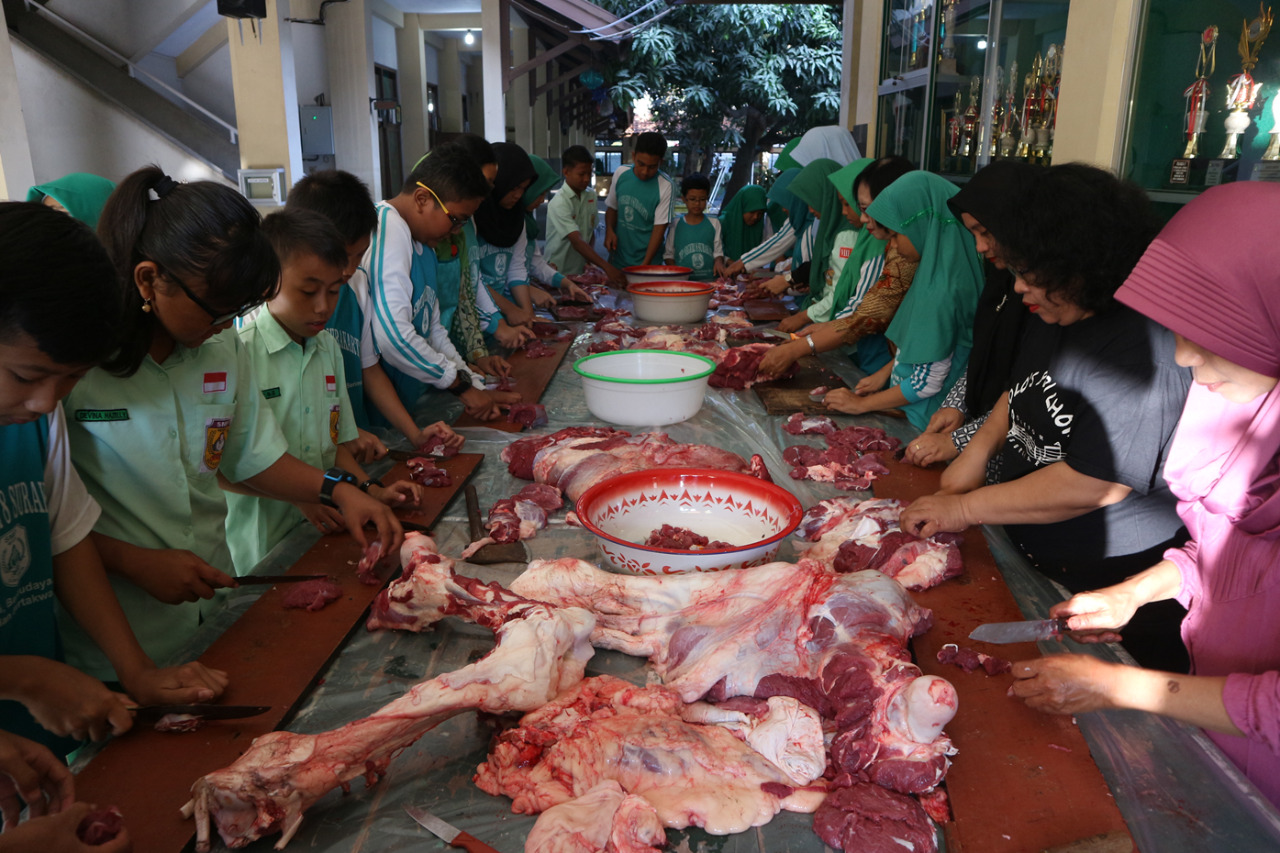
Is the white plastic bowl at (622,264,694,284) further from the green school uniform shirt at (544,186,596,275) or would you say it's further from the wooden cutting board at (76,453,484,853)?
the wooden cutting board at (76,453,484,853)

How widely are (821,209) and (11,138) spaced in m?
5.64

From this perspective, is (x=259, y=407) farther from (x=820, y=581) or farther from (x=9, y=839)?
(x=820, y=581)

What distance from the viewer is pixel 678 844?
1.28 meters

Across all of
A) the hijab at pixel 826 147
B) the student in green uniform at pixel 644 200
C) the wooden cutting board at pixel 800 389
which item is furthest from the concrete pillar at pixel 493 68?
the wooden cutting board at pixel 800 389

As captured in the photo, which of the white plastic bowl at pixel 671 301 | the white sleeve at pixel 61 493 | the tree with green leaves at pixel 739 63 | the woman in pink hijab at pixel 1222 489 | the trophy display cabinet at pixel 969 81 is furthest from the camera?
the tree with green leaves at pixel 739 63

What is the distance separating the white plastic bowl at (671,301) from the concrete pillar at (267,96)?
537 centimetres

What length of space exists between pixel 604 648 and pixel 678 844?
1.80ft

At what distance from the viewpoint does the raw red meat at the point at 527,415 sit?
3168 mm

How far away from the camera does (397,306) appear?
9.93 feet

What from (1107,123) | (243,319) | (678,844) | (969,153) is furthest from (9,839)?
(969,153)

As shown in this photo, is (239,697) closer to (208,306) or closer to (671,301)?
(208,306)

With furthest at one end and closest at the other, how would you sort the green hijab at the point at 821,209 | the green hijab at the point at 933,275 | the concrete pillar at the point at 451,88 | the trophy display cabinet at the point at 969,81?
the concrete pillar at the point at 451,88 → the green hijab at the point at 821,209 → the trophy display cabinet at the point at 969,81 → the green hijab at the point at 933,275

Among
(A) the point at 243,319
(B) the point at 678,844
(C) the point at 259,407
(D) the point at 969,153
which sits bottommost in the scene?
(B) the point at 678,844

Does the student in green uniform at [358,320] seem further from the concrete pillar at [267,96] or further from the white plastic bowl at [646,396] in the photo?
the concrete pillar at [267,96]
